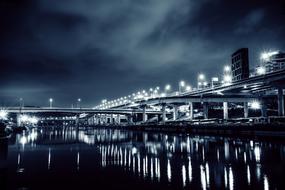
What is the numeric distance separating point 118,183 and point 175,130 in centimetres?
6464

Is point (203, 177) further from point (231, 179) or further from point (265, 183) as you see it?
point (265, 183)

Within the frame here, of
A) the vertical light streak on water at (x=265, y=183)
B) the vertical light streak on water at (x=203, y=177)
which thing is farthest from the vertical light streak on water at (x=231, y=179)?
the vertical light streak on water at (x=265, y=183)

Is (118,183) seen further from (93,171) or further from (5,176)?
(5,176)

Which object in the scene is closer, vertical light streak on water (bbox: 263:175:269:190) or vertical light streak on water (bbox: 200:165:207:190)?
vertical light streak on water (bbox: 263:175:269:190)

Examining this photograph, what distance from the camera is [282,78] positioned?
73312 mm

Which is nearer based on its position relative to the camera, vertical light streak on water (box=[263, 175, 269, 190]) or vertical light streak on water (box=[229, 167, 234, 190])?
vertical light streak on water (box=[263, 175, 269, 190])

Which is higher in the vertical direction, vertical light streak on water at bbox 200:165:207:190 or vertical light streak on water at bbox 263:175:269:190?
vertical light streak on water at bbox 263:175:269:190

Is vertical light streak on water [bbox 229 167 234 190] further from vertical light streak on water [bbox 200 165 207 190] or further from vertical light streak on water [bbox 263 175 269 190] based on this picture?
vertical light streak on water [bbox 263 175 269 190]

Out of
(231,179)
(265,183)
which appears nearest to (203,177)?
(231,179)

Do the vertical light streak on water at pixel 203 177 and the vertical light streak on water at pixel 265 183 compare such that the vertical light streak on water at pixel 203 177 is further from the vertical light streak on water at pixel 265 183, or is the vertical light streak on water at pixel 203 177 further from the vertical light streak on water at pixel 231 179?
the vertical light streak on water at pixel 265 183

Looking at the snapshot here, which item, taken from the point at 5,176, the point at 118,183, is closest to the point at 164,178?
the point at 118,183

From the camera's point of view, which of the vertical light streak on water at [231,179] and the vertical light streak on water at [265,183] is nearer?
the vertical light streak on water at [265,183]

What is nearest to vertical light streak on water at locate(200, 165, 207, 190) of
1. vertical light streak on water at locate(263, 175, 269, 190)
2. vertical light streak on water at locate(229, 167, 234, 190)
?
vertical light streak on water at locate(229, 167, 234, 190)

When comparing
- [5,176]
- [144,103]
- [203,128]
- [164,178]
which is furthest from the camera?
[144,103]
